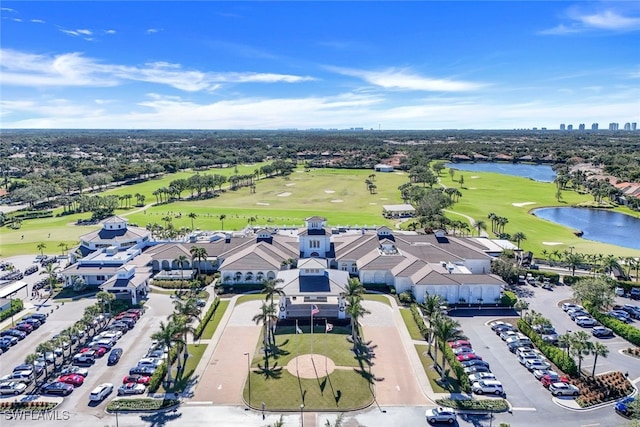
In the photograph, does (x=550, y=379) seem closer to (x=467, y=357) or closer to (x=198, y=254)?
(x=467, y=357)

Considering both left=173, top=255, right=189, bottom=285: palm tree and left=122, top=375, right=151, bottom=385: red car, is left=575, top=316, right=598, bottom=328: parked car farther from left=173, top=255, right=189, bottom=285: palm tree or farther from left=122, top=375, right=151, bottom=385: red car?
left=173, top=255, right=189, bottom=285: palm tree

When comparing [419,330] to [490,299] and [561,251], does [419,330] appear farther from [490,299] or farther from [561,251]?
[561,251]

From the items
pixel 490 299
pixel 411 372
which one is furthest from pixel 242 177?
pixel 411 372

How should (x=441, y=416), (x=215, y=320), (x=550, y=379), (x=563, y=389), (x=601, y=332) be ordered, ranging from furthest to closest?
1. (x=215, y=320)
2. (x=601, y=332)
3. (x=550, y=379)
4. (x=563, y=389)
5. (x=441, y=416)

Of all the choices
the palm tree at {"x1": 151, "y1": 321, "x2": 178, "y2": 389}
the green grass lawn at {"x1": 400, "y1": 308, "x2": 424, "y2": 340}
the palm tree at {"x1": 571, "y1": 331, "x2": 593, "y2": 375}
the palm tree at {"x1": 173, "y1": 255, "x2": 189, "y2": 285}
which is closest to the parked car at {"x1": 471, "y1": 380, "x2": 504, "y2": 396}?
the palm tree at {"x1": 571, "y1": 331, "x2": 593, "y2": 375}

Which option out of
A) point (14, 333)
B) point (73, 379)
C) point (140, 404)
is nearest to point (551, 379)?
point (140, 404)

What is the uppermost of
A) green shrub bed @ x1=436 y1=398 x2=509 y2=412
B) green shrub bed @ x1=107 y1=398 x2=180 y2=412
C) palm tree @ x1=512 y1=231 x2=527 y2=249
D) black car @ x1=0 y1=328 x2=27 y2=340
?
palm tree @ x1=512 y1=231 x2=527 y2=249
